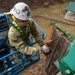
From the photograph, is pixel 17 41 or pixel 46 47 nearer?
pixel 17 41

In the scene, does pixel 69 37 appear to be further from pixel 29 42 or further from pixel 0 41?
pixel 0 41

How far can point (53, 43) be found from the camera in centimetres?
384

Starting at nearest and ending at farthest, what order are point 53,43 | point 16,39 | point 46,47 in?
point 16,39
point 46,47
point 53,43

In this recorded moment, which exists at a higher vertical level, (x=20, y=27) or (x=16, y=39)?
(x=20, y=27)

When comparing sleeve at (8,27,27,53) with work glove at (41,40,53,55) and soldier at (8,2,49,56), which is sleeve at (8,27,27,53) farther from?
work glove at (41,40,53,55)

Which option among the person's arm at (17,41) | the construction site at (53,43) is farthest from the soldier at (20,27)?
the construction site at (53,43)

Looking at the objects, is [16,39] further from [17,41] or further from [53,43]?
[53,43]

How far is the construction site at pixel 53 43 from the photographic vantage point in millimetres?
2675

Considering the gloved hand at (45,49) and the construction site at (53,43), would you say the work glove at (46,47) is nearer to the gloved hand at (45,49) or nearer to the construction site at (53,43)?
the gloved hand at (45,49)

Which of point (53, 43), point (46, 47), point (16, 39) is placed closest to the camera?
point (16, 39)

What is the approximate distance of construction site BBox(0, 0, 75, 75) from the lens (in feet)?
8.78

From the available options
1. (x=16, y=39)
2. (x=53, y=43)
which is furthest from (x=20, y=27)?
(x=53, y=43)

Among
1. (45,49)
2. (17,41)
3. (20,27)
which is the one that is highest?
(20,27)

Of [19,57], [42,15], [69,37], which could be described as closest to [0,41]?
[19,57]
